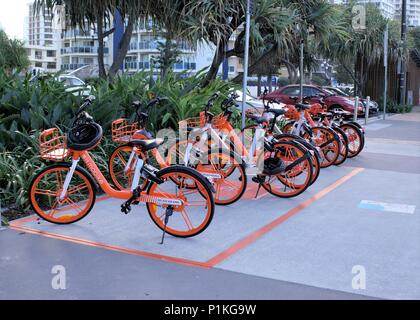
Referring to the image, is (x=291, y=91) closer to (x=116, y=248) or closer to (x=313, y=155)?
(x=313, y=155)

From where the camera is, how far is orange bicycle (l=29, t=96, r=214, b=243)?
507 cm

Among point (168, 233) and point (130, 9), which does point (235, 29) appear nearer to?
point (130, 9)

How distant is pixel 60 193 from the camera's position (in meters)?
5.54

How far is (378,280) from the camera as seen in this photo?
428 cm

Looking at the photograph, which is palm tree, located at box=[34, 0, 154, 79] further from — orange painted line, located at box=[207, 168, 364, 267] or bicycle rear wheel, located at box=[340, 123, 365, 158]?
orange painted line, located at box=[207, 168, 364, 267]

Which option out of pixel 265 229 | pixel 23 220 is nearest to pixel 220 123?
pixel 265 229

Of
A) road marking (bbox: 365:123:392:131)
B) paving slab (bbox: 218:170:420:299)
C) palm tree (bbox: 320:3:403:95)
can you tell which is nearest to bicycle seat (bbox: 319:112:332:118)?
paving slab (bbox: 218:170:420:299)

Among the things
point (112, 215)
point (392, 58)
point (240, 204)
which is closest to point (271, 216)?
point (240, 204)

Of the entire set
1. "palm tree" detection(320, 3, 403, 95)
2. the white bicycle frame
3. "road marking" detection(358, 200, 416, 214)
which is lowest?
"road marking" detection(358, 200, 416, 214)

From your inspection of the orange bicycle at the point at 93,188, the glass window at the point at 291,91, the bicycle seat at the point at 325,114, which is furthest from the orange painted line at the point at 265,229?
the glass window at the point at 291,91

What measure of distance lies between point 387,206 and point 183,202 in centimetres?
295

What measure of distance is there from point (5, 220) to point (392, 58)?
89.8ft

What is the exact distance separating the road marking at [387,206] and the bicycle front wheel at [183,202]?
7.23 ft

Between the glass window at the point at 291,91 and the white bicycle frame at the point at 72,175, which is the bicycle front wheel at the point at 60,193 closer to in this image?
the white bicycle frame at the point at 72,175
